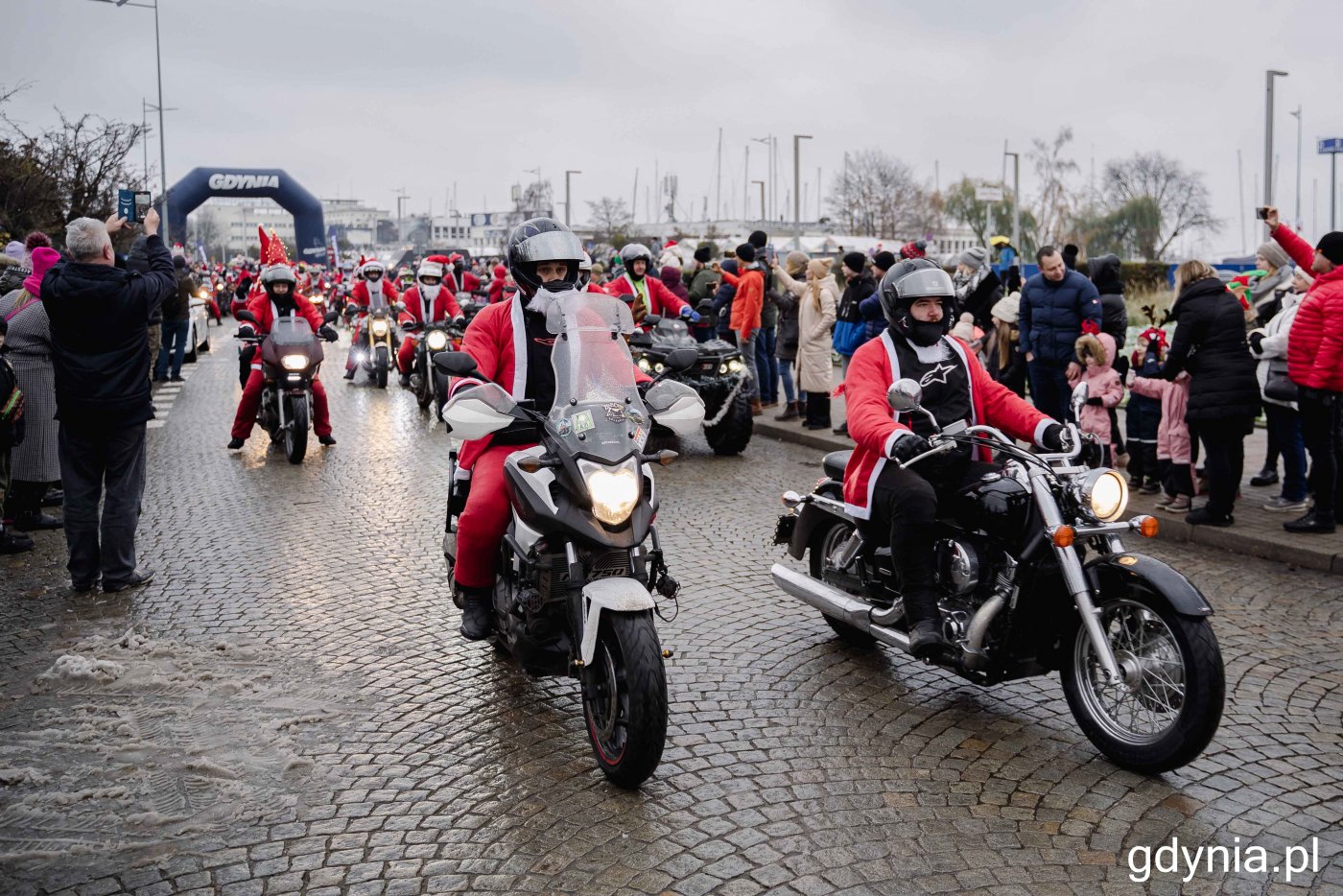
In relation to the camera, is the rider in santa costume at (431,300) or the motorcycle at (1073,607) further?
the rider in santa costume at (431,300)

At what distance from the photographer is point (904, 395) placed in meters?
4.66

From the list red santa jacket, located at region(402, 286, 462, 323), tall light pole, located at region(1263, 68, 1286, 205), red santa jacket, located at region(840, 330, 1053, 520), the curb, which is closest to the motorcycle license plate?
red santa jacket, located at region(840, 330, 1053, 520)

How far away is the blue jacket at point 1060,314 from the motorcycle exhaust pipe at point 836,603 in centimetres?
508

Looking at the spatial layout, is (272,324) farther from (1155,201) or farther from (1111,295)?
(1155,201)

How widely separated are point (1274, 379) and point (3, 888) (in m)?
8.00

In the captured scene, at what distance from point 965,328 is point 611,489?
25.8 ft

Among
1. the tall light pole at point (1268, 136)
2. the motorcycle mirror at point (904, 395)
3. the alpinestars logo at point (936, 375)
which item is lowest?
the motorcycle mirror at point (904, 395)

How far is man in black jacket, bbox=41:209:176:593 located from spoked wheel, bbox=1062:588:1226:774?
524 cm

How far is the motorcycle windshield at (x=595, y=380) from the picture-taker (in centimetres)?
459

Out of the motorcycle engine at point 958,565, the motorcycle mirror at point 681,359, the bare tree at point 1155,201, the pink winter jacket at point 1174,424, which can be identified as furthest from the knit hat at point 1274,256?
the bare tree at point 1155,201

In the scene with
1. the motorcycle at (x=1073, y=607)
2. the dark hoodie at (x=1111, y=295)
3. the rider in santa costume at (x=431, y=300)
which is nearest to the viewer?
the motorcycle at (x=1073, y=607)

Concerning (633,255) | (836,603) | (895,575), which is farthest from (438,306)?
(895,575)

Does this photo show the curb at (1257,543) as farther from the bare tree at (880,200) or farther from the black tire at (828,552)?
the bare tree at (880,200)

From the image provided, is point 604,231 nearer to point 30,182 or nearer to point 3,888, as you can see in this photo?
point 30,182
